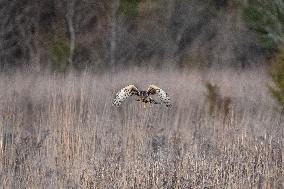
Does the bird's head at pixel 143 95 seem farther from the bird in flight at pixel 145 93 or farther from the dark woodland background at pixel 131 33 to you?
the dark woodland background at pixel 131 33

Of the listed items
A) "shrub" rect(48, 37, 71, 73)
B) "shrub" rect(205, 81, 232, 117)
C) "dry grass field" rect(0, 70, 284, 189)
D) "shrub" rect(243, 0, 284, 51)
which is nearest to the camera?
"dry grass field" rect(0, 70, 284, 189)

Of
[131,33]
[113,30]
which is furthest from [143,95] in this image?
[131,33]

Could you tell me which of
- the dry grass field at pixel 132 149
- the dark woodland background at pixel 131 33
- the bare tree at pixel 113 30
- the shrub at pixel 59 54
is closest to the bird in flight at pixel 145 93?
the dry grass field at pixel 132 149

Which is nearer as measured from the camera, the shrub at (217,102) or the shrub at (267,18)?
the shrub at (217,102)

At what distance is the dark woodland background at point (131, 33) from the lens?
19.9m

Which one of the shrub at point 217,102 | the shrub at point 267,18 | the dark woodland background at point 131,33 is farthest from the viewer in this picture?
the dark woodland background at point 131,33

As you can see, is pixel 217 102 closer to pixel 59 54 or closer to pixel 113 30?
pixel 59 54

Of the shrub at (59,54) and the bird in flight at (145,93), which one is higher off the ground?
the bird in flight at (145,93)

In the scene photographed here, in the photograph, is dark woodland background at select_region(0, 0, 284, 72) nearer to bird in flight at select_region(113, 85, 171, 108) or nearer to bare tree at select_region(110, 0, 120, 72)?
bare tree at select_region(110, 0, 120, 72)

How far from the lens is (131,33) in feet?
71.3

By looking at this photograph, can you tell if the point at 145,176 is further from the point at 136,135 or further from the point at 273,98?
the point at 273,98

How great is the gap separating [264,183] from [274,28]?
20.5ft

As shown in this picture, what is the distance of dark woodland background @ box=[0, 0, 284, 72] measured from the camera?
65.4 feet

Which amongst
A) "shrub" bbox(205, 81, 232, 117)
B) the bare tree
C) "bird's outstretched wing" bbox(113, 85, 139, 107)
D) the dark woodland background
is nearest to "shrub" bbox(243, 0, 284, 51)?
"shrub" bbox(205, 81, 232, 117)
